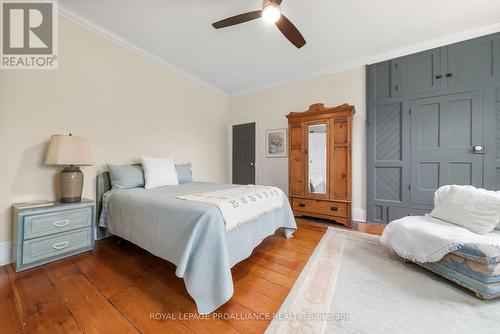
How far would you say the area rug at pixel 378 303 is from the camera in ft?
3.61

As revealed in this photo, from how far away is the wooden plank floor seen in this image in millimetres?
1114

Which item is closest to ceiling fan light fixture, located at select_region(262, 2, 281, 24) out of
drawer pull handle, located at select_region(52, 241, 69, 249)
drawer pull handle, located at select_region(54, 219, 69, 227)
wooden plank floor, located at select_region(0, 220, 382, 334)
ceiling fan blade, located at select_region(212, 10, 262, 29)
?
ceiling fan blade, located at select_region(212, 10, 262, 29)

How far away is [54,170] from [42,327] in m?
1.63

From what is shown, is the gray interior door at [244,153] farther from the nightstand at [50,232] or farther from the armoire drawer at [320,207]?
the nightstand at [50,232]

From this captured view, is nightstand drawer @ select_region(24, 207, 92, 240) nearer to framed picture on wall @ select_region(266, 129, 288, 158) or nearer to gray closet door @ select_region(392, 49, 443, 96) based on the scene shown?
framed picture on wall @ select_region(266, 129, 288, 158)

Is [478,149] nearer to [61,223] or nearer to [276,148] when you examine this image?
[276,148]

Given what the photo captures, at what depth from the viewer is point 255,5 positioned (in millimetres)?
2004

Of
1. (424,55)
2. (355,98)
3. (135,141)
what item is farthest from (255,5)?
(424,55)

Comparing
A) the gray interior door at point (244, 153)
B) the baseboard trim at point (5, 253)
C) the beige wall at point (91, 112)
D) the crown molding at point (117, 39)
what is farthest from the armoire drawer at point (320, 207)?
the baseboard trim at point (5, 253)

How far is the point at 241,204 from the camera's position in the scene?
63.4 inches

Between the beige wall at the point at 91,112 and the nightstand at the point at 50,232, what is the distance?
1.26ft

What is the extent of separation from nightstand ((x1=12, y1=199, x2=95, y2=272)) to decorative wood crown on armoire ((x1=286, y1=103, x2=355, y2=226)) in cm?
282

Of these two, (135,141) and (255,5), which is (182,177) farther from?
(255,5)

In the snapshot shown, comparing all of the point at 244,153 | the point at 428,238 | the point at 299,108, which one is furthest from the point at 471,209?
the point at 244,153
